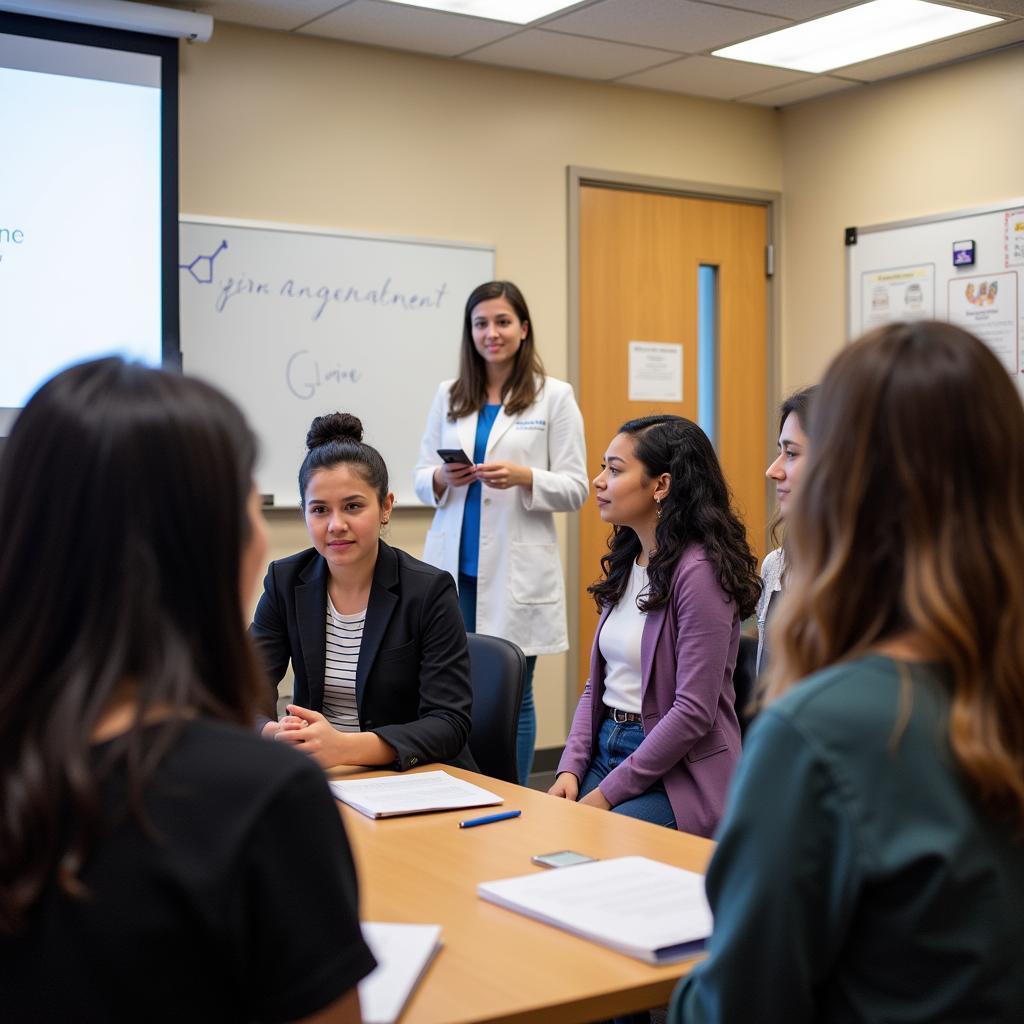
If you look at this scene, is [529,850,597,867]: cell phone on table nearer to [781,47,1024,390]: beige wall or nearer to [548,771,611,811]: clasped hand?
[548,771,611,811]: clasped hand

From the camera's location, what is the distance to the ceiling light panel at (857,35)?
4148 mm

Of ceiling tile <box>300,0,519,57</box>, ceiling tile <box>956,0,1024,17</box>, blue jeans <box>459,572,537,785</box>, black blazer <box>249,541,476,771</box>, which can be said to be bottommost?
blue jeans <box>459,572,537,785</box>

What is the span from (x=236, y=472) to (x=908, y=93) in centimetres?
449

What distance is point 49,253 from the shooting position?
3730 mm

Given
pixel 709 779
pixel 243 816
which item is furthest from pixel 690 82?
pixel 243 816

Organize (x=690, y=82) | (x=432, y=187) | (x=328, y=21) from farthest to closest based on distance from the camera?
(x=690, y=82)
(x=432, y=187)
(x=328, y=21)

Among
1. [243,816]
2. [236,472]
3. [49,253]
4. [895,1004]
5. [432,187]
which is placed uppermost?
[432,187]

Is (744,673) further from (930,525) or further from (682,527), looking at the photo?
(930,525)

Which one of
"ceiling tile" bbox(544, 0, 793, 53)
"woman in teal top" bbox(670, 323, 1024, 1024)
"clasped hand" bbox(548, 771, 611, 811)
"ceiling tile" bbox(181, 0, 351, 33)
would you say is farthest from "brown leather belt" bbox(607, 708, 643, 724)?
"ceiling tile" bbox(181, 0, 351, 33)

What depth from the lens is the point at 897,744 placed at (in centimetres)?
98

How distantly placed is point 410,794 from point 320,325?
2.64 meters

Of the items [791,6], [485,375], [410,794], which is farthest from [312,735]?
[791,6]

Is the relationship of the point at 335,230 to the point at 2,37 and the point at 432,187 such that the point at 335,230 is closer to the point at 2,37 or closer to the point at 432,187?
the point at 432,187

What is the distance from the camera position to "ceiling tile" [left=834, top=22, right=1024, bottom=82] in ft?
14.2
